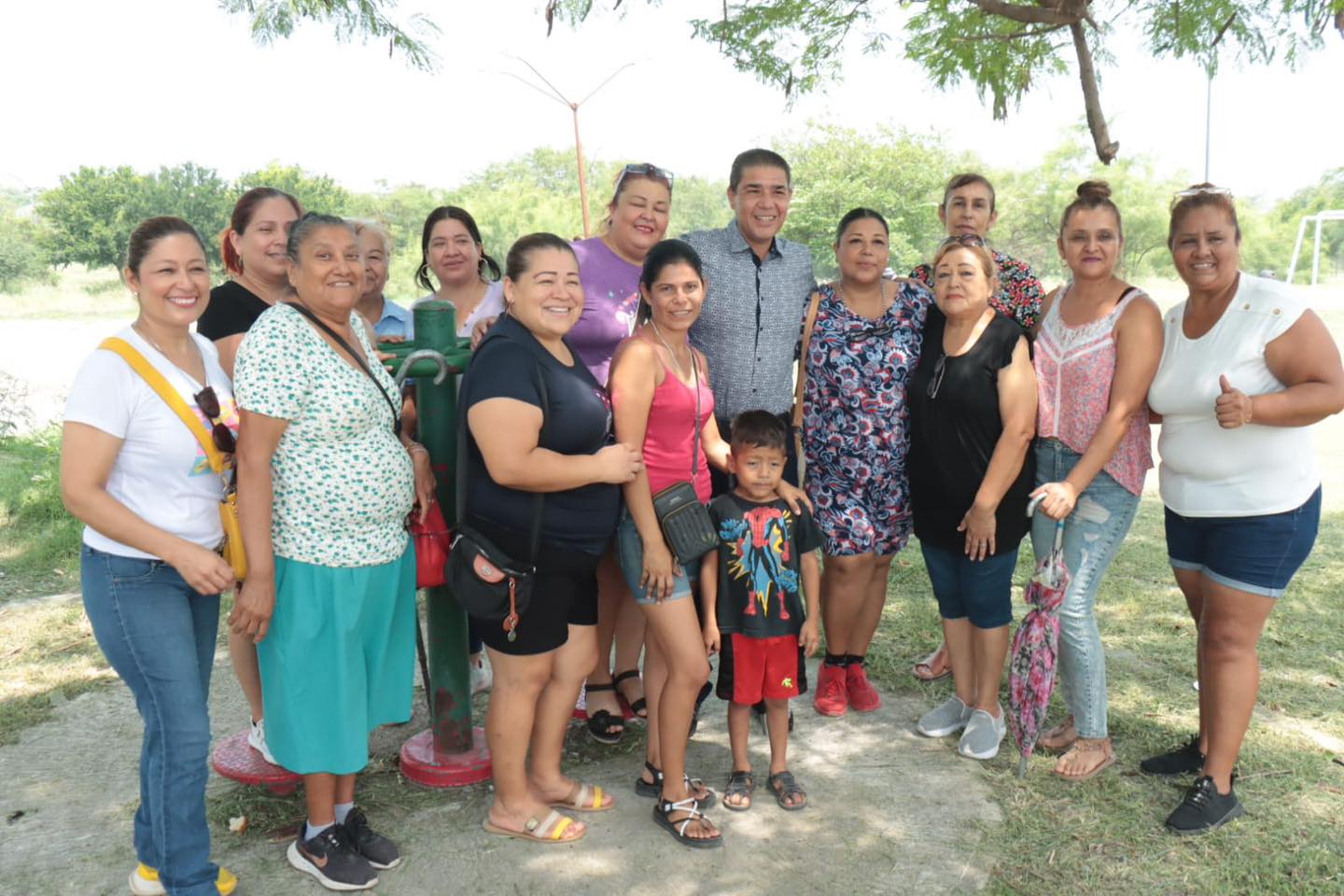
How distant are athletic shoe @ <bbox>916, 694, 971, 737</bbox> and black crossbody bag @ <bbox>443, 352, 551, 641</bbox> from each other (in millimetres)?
1799

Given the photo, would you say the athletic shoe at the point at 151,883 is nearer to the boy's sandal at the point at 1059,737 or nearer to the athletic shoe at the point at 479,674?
the athletic shoe at the point at 479,674

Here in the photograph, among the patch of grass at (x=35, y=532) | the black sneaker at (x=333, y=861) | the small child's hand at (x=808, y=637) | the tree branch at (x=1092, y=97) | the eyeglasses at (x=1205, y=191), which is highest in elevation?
the tree branch at (x=1092, y=97)

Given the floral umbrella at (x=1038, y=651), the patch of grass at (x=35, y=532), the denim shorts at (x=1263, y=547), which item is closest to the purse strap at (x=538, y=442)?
the floral umbrella at (x=1038, y=651)

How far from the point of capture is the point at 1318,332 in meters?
2.96

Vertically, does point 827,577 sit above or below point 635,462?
below

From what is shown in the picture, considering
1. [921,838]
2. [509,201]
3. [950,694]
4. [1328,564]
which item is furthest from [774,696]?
[509,201]

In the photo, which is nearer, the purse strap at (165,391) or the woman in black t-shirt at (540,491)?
the purse strap at (165,391)

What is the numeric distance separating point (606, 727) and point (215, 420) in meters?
1.92

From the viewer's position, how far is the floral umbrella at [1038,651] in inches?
133

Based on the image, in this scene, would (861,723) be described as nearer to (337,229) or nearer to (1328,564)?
(337,229)

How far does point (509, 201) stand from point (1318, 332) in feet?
177

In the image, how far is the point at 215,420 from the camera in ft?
8.47

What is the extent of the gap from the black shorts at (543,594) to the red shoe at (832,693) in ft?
4.58

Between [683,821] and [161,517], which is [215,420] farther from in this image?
[683,821]
